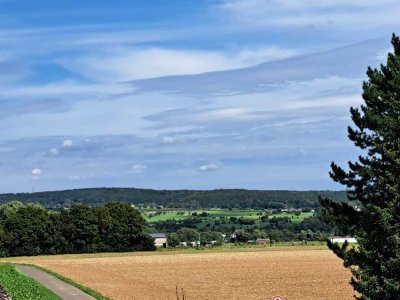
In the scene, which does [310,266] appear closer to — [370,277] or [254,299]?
[254,299]

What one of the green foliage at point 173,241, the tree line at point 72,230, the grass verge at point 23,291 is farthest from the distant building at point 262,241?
the grass verge at point 23,291

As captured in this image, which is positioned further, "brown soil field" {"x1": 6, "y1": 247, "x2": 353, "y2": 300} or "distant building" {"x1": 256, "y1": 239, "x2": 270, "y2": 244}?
"distant building" {"x1": 256, "y1": 239, "x2": 270, "y2": 244}

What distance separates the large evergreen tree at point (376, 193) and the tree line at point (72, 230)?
90.6m

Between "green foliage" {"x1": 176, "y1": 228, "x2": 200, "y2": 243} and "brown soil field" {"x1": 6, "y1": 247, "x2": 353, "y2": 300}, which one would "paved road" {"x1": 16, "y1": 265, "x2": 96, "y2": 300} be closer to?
"brown soil field" {"x1": 6, "y1": 247, "x2": 353, "y2": 300}

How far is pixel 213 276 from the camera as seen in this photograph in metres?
71.7

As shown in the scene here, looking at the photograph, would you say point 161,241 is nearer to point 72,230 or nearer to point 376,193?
point 72,230

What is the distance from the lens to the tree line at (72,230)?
389 feet

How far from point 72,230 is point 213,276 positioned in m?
53.4

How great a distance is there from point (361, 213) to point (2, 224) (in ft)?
327

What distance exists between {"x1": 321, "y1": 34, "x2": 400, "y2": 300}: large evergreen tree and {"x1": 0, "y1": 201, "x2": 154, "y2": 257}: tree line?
297 ft

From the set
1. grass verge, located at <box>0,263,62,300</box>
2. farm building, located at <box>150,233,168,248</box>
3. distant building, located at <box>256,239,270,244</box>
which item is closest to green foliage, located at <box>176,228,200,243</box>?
farm building, located at <box>150,233,168,248</box>

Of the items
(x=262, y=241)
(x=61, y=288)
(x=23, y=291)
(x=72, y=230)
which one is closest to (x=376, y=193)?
(x=23, y=291)

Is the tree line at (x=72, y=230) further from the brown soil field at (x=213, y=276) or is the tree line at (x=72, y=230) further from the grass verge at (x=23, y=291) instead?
the grass verge at (x=23, y=291)

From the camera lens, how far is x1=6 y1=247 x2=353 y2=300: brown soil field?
5319 cm
